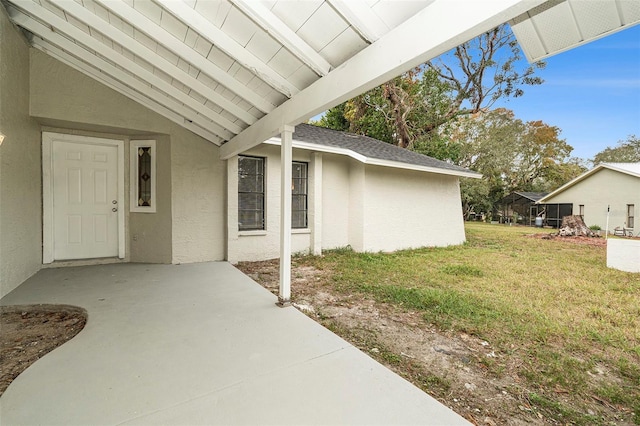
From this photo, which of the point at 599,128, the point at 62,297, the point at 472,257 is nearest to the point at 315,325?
the point at 62,297

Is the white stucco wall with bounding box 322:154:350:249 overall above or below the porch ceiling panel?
below

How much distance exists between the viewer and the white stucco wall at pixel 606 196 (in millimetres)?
15598

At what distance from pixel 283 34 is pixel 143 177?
→ 4.53 meters

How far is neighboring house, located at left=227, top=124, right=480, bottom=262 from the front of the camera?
6258 millimetres

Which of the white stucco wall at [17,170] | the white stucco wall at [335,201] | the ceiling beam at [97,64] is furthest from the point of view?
the white stucco wall at [335,201]

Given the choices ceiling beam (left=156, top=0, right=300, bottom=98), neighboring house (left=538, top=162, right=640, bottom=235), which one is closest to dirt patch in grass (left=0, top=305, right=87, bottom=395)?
ceiling beam (left=156, top=0, right=300, bottom=98)

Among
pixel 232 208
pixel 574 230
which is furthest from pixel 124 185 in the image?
pixel 574 230

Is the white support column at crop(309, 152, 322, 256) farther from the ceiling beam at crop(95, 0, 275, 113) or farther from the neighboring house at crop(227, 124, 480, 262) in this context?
the ceiling beam at crop(95, 0, 275, 113)

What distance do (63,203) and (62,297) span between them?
227 cm

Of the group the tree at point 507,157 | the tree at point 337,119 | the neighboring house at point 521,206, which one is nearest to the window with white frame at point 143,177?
the tree at point 337,119

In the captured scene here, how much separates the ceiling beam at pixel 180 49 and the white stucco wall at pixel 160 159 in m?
2.23

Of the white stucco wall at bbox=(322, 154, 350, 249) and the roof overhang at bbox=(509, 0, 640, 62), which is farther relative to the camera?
the white stucco wall at bbox=(322, 154, 350, 249)

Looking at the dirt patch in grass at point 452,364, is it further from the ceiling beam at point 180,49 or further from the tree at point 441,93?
the tree at point 441,93

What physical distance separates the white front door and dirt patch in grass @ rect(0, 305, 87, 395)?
2.10 meters
